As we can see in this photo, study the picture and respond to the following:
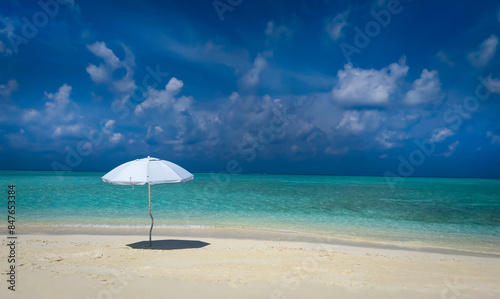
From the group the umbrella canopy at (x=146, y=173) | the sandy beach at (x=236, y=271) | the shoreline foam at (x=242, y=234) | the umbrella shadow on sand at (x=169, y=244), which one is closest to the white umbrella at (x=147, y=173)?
the umbrella canopy at (x=146, y=173)

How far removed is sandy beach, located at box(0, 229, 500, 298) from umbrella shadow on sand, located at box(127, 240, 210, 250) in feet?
0.11

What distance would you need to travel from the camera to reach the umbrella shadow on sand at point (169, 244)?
32.9 feet

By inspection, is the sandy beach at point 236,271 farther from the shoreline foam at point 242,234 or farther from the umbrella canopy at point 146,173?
the umbrella canopy at point 146,173

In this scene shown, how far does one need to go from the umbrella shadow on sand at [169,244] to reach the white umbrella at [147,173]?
90.2 inches

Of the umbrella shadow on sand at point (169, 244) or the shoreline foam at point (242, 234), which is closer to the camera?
the umbrella shadow on sand at point (169, 244)

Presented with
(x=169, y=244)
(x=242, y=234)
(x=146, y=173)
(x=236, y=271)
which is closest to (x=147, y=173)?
(x=146, y=173)

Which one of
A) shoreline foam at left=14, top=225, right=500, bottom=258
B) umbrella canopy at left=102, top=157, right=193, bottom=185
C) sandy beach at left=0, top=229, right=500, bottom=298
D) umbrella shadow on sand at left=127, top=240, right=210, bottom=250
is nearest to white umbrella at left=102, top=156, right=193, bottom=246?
umbrella canopy at left=102, top=157, right=193, bottom=185

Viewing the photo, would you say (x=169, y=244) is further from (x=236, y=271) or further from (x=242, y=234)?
(x=236, y=271)

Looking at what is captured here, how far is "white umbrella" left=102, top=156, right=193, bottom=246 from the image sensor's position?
8617mm

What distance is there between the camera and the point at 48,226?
555 inches

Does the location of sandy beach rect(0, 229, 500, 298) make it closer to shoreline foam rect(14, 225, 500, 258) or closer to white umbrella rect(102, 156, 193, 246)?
shoreline foam rect(14, 225, 500, 258)

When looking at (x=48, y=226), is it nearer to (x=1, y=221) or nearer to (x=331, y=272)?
(x=1, y=221)

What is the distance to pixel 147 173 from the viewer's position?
881 centimetres

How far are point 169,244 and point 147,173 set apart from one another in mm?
3025
